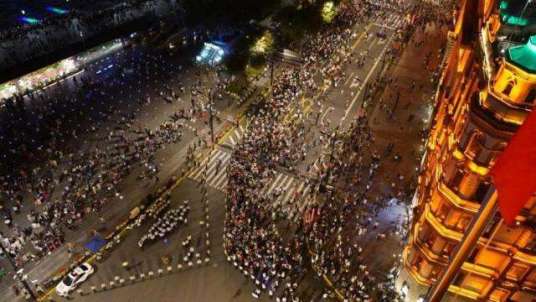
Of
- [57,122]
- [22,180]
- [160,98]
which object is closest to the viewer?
[22,180]

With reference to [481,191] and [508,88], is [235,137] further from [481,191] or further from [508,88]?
[508,88]

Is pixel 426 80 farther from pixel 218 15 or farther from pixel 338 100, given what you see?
pixel 218 15

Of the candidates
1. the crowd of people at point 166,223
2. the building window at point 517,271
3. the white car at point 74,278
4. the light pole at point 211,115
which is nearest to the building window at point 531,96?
the building window at point 517,271

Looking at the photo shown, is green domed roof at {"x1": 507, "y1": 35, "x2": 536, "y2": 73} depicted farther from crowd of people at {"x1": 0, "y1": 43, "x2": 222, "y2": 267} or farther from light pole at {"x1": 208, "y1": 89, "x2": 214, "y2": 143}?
light pole at {"x1": 208, "y1": 89, "x2": 214, "y2": 143}

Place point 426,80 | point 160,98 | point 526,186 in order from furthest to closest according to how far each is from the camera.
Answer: point 426,80
point 160,98
point 526,186

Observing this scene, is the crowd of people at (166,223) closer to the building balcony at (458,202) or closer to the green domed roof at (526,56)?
the building balcony at (458,202)

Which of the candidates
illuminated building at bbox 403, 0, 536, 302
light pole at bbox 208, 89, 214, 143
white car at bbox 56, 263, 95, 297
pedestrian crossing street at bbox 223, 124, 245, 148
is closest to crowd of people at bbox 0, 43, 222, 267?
light pole at bbox 208, 89, 214, 143

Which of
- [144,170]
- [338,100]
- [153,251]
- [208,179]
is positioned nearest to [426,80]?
[338,100]
